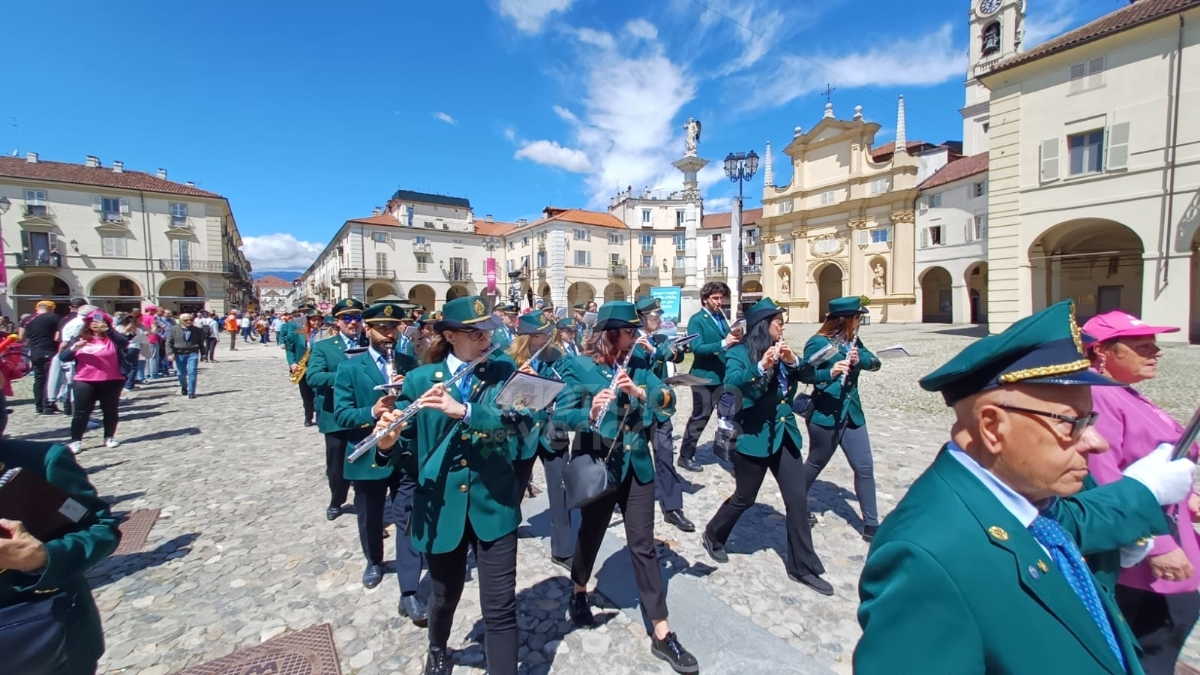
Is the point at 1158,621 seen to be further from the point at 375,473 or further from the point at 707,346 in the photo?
the point at 375,473

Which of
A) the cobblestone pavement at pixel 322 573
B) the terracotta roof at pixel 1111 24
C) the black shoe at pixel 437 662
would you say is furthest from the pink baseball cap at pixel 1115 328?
the terracotta roof at pixel 1111 24

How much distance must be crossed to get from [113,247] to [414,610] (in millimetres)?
50763

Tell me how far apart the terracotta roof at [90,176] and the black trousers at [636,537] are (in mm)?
51042

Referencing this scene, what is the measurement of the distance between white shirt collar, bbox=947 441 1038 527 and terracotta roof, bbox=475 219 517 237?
64.2 meters

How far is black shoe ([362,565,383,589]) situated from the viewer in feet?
13.0

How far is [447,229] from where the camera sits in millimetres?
60750

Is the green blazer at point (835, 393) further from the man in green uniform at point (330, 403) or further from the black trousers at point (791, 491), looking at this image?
the man in green uniform at point (330, 403)

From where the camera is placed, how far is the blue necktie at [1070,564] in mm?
1274

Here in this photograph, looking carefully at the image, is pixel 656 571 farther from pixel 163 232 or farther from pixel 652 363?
pixel 163 232

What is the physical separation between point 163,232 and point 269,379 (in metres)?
35.4

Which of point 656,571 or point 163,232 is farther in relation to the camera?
point 163,232

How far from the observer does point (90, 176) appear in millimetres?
38750

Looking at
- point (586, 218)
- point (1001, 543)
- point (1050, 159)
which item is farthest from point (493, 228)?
point (1001, 543)

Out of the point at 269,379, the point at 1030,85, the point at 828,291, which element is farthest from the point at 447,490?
the point at 828,291
